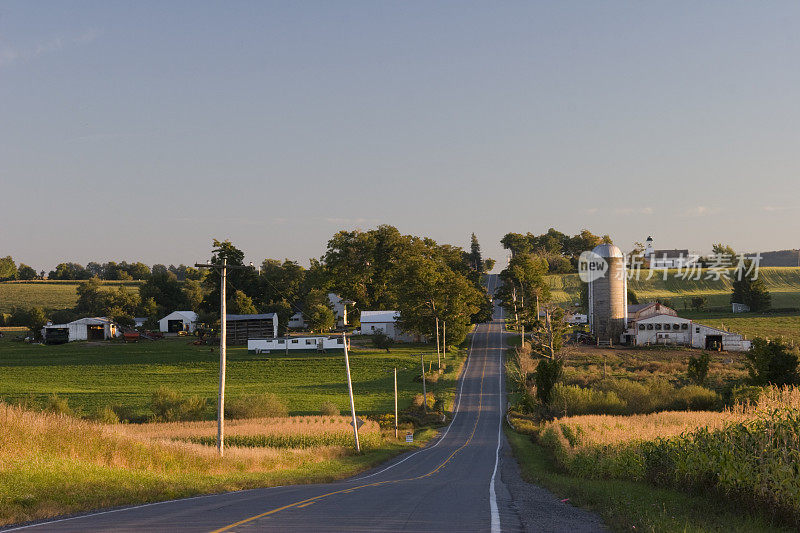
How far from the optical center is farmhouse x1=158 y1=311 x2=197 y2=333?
128250 mm

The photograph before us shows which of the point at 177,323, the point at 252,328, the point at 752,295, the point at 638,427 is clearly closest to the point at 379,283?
the point at 252,328

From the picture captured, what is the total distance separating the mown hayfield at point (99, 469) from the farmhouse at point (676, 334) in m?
82.5

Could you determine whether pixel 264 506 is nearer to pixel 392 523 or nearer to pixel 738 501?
pixel 392 523

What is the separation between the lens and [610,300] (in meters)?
104

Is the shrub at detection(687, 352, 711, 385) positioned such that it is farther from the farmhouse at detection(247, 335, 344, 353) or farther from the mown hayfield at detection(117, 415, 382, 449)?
the farmhouse at detection(247, 335, 344, 353)

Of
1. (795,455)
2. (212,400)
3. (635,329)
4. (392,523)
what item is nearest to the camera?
(392,523)

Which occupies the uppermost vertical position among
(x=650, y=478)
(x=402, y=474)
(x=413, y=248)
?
(x=413, y=248)

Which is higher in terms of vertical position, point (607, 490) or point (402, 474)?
point (607, 490)

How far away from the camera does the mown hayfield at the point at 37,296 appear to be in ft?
549

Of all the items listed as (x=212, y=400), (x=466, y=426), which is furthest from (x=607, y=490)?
(x=212, y=400)

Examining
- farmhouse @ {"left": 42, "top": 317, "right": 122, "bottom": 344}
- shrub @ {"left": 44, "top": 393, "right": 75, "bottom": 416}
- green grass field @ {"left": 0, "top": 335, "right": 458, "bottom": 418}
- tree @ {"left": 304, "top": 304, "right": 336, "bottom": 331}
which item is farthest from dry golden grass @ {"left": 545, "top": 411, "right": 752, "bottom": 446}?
farmhouse @ {"left": 42, "top": 317, "right": 122, "bottom": 344}

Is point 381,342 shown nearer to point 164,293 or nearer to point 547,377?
point 547,377

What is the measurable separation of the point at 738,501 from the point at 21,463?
18650mm

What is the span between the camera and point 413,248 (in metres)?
128
